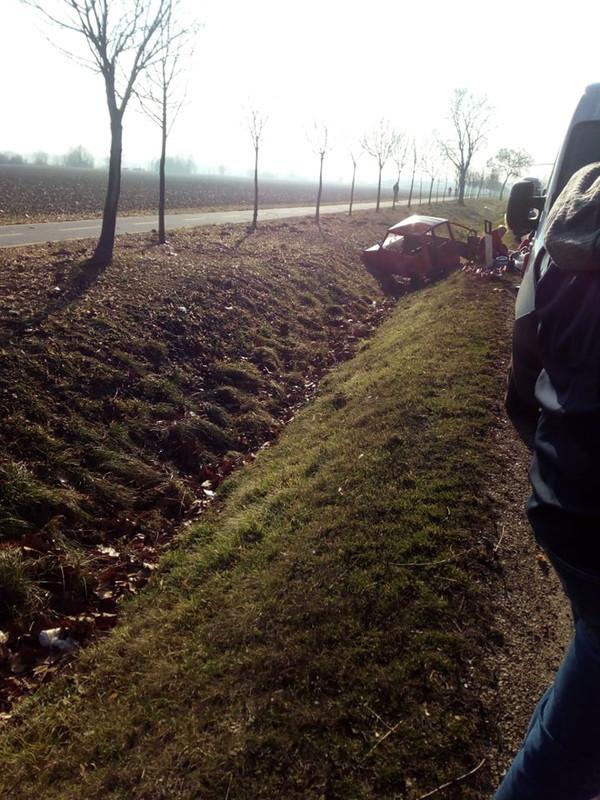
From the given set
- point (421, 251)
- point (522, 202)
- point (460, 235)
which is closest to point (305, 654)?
point (522, 202)

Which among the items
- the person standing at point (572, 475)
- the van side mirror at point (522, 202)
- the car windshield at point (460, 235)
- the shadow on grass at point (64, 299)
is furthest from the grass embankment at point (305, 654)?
the car windshield at point (460, 235)

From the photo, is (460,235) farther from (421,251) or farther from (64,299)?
(64,299)

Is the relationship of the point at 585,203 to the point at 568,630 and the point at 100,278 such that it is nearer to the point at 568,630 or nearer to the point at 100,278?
the point at 568,630

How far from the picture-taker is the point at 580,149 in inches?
169

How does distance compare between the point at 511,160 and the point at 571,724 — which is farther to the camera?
the point at 511,160

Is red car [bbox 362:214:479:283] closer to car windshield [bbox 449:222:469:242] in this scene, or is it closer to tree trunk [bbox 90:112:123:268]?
car windshield [bbox 449:222:469:242]

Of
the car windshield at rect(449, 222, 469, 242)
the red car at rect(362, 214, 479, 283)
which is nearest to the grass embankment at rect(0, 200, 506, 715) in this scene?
the red car at rect(362, 214, 479, 283)

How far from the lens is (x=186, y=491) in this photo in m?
5.58

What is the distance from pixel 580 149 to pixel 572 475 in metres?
4.04

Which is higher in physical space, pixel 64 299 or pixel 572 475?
pixel 572 475

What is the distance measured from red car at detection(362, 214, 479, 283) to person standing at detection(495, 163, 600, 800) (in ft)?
44.1

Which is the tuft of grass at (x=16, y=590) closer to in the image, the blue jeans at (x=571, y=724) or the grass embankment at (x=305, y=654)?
the grass embankment at (x=305, y=654)

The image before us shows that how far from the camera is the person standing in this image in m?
1.28

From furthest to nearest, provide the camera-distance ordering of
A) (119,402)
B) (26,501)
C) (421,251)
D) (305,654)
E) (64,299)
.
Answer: (421,251) < (64,299) < (119,402) < (26,501) < (305,654)
